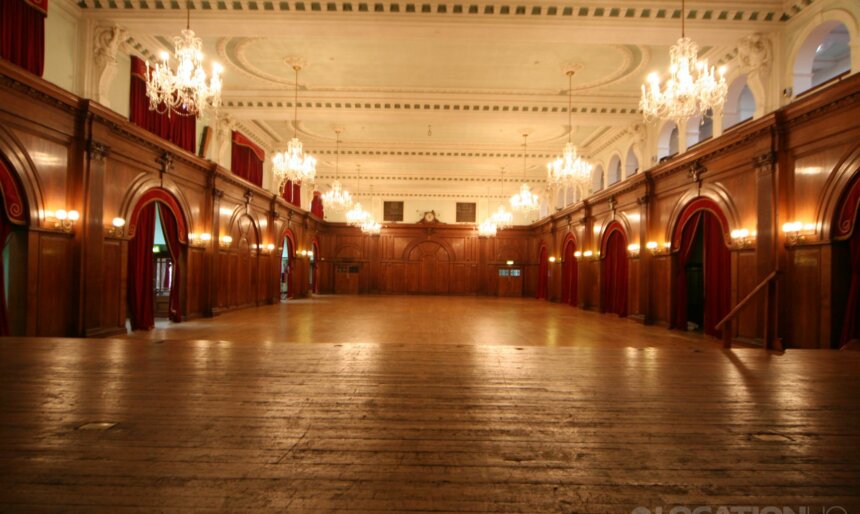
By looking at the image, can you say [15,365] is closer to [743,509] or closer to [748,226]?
[743,509]

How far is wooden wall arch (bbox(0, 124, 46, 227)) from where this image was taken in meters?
6.19

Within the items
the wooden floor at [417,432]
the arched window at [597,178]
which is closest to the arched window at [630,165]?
the arched window at [597,178]

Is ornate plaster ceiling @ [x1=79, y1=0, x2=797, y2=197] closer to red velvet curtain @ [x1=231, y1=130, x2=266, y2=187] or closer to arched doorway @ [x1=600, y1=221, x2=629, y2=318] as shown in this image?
red velvet curtain @ [x1=231, y1=130, x2=266, y2=187]

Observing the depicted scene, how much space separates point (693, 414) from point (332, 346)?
381cm

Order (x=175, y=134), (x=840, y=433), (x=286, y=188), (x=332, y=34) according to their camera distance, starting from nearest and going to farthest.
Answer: (x=840, y=433), (x=332, y=34), (x=175, y=134), (x=286, y=188)

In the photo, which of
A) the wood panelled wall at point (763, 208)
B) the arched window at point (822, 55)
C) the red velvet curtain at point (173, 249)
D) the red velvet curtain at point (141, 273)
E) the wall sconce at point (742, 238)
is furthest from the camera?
the red velvet curtain at point (173, 249)

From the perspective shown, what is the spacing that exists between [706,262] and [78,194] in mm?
12189

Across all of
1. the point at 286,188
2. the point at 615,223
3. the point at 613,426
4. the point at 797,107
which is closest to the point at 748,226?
the point at 797,107

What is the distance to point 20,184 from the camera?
641cm

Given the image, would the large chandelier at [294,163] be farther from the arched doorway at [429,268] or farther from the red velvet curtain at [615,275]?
the arched doorway at [429,268]

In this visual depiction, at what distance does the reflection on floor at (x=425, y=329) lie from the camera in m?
8.05

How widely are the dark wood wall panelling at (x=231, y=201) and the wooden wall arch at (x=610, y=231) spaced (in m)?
0.18

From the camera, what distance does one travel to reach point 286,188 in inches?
733

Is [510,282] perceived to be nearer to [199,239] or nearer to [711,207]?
[711,207]
